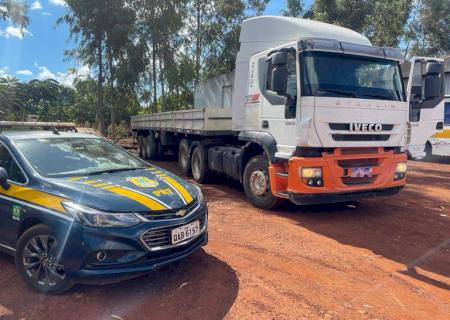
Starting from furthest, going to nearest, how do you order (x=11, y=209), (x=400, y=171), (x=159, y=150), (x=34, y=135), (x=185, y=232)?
1. (x=159, y=150)
2. (x=400, y=171)
3. (x=34, y=135)
4. (x=11, y=209)
5. (x=185, y=232)

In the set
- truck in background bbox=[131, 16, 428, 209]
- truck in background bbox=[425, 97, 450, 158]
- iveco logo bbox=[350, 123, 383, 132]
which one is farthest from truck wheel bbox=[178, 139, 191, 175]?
truck in background bbox=[425, 97, 450, 158]

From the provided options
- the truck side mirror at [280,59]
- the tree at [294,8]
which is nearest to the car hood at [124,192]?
the truck side mirror at [280,59]

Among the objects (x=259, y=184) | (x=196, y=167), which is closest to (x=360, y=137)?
(x=259, y=184)

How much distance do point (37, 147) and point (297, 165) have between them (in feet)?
11.7

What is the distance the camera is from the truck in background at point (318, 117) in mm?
5953

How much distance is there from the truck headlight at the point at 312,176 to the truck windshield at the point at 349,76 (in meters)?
1.13

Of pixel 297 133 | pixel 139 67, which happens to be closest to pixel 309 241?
pixel 297 133

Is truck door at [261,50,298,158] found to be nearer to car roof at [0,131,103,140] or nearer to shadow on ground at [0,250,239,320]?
shadow on ground at [0,250,239,320]

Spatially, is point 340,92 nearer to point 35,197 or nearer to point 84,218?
point 84,218

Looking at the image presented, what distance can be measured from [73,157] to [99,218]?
1399mm

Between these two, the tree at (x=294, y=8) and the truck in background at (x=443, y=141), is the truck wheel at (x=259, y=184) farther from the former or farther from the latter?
the tree at (x=294, y=8)

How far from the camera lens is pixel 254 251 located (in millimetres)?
4965

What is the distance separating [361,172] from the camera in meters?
6.31

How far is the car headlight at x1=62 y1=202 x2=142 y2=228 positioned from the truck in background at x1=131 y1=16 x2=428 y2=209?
124 inches
